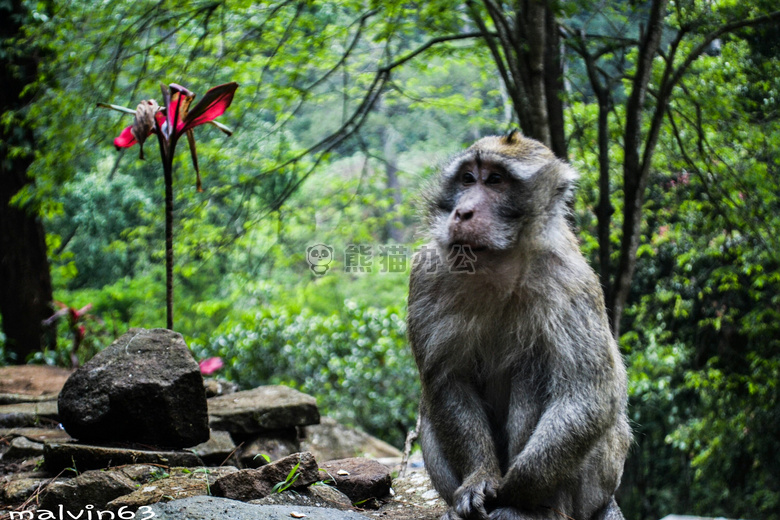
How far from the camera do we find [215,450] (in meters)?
4.00

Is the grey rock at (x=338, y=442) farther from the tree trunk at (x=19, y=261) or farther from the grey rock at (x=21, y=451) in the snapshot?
the tree trunk at (x=19, y=261)

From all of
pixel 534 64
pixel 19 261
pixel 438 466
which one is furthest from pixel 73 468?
pixel 19 261

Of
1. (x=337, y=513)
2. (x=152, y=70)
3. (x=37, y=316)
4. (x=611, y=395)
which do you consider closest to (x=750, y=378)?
(x=611, y=395)

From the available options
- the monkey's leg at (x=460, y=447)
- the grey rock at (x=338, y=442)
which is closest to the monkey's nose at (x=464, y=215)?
the monkey's leg at (x=460, y=447)

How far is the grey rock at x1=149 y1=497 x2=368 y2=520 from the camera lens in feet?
7.86

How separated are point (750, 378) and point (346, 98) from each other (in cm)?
528

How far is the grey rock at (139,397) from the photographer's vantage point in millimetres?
3311

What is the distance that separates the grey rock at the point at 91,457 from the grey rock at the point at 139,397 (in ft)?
0.42

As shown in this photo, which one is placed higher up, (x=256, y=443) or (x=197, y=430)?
(x=197, y=430)

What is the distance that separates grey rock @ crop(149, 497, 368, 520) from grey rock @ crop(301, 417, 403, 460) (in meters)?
3.26

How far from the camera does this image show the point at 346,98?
7141 mm

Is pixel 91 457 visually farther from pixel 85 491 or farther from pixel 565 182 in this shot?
pixel 565 182

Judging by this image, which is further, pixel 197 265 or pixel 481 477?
pixel 197 265

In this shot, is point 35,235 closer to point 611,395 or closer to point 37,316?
point 37,316
